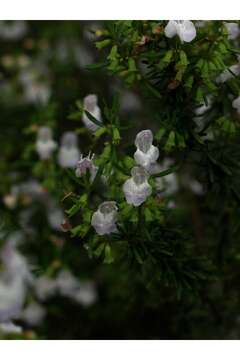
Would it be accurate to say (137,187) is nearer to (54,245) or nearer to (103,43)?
(103,43)

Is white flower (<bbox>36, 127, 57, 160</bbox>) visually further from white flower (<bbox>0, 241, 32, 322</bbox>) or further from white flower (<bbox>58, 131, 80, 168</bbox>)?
white flower (<bbox>0, 241, 32, 322</bbox>)

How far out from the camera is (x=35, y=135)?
190 cm

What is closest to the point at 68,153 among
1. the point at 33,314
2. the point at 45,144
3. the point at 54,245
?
the point at 45,144

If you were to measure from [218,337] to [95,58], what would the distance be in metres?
1.32

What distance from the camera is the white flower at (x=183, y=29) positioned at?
1.23 meters

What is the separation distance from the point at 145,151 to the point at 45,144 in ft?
2.02

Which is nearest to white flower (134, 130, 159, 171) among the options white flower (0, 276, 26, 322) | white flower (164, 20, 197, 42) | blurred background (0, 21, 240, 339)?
white flower (164, 20, 197, 42)

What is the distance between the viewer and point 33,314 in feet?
6.94

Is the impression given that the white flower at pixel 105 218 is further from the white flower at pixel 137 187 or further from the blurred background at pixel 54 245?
the blurred background at pixel 54 245

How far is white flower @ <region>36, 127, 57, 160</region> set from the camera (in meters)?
1.79

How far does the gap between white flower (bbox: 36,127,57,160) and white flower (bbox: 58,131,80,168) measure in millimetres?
31

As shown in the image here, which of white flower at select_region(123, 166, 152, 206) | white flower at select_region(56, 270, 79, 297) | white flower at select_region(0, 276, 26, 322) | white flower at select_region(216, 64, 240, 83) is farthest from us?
white flower at select_region(56, 270, 79, 297)

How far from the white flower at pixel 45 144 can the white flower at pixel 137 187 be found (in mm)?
616
